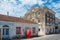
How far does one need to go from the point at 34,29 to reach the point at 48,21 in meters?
6.11

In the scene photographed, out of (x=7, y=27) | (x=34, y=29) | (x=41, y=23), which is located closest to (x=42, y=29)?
(x=41, y=23)

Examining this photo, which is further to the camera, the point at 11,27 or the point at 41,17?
the point at 41,17

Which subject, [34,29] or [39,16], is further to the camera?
[39,16]

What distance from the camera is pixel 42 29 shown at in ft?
65.0

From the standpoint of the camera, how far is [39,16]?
65.4ft

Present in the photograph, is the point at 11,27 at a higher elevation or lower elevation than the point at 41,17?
lower

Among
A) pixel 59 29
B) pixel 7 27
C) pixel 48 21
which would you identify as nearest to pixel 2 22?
pixel 7 27

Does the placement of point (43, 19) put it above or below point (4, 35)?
above

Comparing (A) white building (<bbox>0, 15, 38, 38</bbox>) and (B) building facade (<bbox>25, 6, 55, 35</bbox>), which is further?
(B) building facade (<bbox>25, 6, 55, 35</bbox>)

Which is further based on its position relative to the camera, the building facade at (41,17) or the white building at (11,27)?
the building facade at (41,17)

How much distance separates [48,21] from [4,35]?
1059 cm

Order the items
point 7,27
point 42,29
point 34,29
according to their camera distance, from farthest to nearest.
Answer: point 42,29
point 34,29
point 7,27

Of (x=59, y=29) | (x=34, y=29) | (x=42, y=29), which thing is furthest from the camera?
(x=59, y=29)

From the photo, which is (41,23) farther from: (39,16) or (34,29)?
(34,29)
